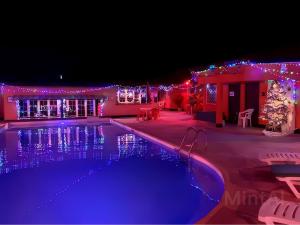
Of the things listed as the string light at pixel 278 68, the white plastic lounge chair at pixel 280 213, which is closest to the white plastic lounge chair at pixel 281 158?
the white plastic lounge chair at pixel 280 213

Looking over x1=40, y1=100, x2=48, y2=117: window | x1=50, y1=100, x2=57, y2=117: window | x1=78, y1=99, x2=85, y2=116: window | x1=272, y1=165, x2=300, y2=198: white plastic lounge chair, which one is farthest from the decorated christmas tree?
x1=40, y1=100, x2=48, y2=117: window

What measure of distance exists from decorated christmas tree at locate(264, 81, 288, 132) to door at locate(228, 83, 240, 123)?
12.7 ft

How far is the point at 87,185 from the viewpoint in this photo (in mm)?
7258

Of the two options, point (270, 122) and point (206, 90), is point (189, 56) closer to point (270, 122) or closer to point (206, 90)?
point (206, 90)

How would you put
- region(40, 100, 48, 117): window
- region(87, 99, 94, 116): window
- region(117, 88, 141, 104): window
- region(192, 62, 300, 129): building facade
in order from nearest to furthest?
region(192, 62, 300, 129): building facade
region(40, 100, 48, 117): window
region(87, 99, 94, 116): window
region(117, 88, 141, 104): window

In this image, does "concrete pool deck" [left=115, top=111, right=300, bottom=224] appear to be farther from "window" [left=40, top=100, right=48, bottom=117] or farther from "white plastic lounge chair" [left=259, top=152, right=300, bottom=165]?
"window" [left=40, top=100, right=48, bottom=117]

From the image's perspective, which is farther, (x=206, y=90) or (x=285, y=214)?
(x=206, y=90)

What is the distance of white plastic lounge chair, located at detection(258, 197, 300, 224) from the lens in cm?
366

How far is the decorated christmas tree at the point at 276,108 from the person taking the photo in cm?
1209

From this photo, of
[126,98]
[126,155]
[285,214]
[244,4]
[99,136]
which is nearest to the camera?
[285,214]

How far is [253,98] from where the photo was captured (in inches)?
601

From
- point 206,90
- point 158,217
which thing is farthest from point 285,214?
point 206,90

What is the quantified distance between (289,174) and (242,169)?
166 centimetres

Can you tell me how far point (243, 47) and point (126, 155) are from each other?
30.9 ft
